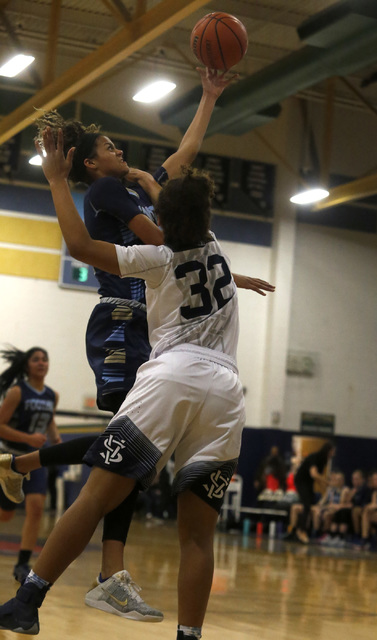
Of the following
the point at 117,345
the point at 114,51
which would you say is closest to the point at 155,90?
the point at 114,51

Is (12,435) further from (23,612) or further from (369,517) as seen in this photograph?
(369,517)

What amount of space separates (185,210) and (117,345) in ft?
2.18

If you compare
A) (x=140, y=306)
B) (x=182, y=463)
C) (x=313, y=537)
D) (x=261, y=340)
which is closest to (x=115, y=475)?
(x=182, y=463)

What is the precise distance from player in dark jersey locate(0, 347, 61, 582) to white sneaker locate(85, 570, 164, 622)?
2951 millimetres

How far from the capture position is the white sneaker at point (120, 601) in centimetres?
317

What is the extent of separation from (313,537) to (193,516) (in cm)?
1130

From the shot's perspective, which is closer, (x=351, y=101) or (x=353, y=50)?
(x=353, y=50)

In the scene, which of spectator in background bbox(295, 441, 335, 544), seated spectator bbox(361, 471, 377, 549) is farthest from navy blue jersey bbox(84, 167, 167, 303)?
seated spectator bbox(361, 471, 377, 549)

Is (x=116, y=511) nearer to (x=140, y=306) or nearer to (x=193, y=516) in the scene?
(x=193, y=516)

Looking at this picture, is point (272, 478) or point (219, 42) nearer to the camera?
point (219, 42)

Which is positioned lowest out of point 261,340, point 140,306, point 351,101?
point 140,306

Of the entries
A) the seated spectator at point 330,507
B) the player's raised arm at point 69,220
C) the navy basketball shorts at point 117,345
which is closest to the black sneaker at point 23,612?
the navy basketball shorts at point 117,345

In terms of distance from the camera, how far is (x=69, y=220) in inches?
124

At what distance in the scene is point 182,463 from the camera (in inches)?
126
